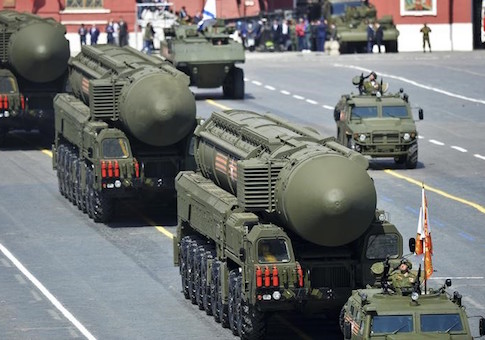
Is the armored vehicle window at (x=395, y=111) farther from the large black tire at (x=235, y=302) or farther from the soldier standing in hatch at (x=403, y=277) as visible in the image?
the soldier standing in hatch at (x=403, y=277)

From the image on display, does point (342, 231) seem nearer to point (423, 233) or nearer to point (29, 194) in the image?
point (423, 233)

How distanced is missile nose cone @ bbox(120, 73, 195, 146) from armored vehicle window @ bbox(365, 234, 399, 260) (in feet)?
43.2

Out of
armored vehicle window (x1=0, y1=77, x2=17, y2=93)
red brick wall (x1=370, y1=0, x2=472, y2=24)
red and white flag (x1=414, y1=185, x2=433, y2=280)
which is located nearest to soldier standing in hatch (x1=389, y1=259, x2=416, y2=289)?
red and white flag (x1=414, y1=185, x2=433, y2=280)

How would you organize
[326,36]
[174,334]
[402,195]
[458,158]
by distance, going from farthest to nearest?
[326,36]
[458,158]
[402,195]
[174,334]

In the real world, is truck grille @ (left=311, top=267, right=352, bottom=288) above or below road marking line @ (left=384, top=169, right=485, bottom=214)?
above

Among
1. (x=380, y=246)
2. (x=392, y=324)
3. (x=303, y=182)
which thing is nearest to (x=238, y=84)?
(x=380, y=246)

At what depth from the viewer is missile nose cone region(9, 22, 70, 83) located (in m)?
56.7

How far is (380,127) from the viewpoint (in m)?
51.4

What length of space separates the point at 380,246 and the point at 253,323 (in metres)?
2.59

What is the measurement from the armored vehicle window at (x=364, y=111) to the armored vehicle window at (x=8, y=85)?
38.6 feet

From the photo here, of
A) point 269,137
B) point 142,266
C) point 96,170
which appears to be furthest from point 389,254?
point 96,170

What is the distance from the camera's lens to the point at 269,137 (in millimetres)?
33000

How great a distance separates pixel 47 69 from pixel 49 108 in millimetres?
1312

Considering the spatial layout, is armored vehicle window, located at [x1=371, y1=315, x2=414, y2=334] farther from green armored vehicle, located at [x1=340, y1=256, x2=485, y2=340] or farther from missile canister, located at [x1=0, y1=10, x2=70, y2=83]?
missile canister, located at [x1=0, y1=10, x2=70, y2=83]
